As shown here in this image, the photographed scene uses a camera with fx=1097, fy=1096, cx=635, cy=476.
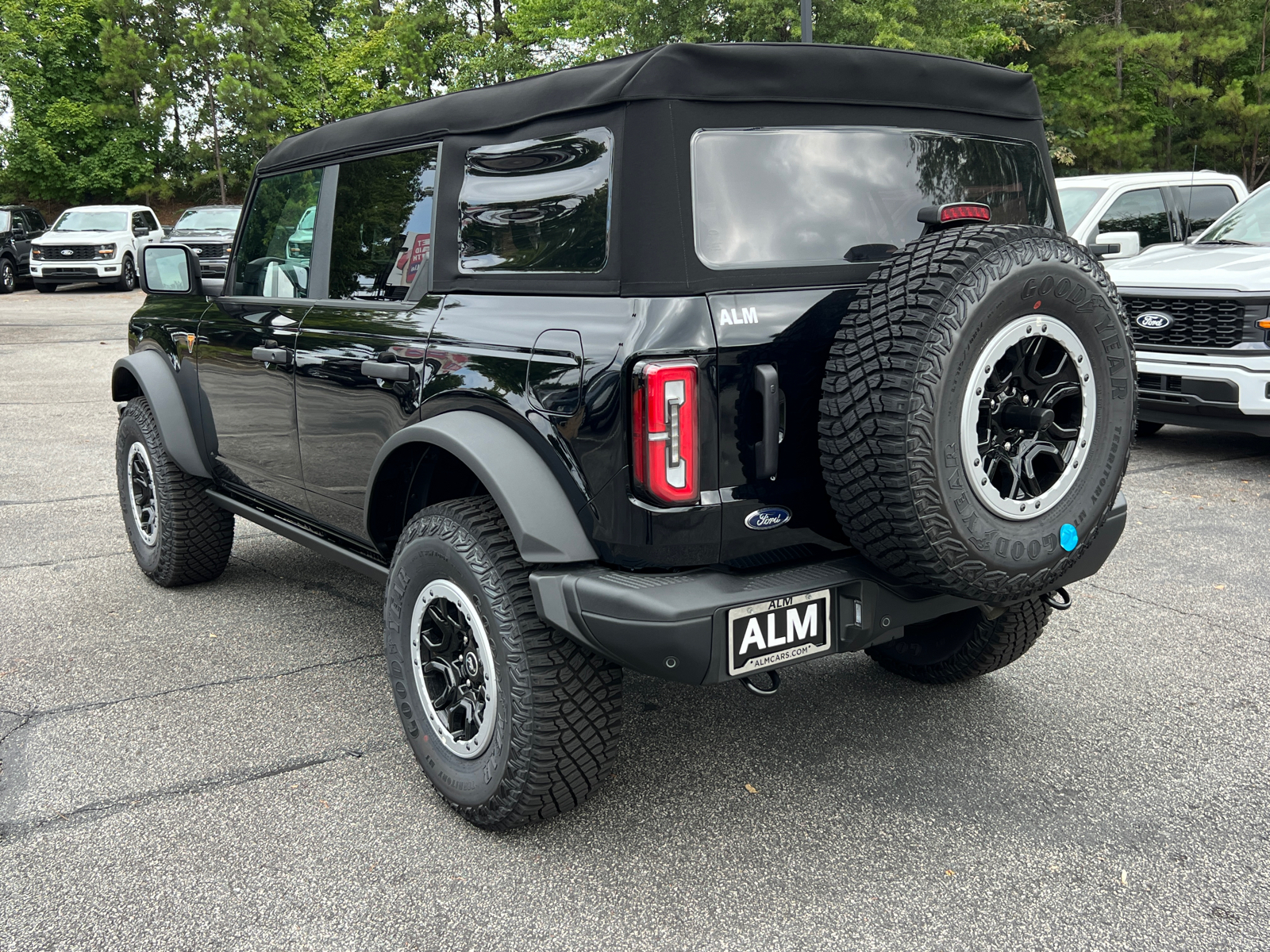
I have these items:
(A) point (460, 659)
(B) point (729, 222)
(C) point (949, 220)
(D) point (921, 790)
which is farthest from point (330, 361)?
(D) point (921, 790)

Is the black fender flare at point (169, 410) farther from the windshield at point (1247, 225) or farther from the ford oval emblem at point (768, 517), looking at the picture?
the windshield at point (1247, 225)

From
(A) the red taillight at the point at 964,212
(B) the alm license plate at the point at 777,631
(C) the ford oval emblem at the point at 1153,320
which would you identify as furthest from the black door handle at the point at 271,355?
(C) the ford oval emblem at the point at 1153,320

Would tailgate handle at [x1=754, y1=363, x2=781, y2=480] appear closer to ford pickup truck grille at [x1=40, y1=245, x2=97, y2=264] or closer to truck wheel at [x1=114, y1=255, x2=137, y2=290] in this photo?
truck wheel at [x1=114, y1=255, x2=137, y2=290]

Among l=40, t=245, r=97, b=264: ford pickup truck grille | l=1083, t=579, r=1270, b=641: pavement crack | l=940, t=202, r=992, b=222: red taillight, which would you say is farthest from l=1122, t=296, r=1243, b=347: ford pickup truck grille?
l=40, t=245, r=97, b=264: ford pickup truck grille

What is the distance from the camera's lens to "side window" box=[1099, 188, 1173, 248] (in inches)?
362

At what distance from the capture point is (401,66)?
35438mm

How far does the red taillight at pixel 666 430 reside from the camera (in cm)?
250

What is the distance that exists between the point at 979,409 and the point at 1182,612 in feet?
8.64

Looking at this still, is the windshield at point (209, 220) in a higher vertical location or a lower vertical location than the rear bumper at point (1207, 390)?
higher

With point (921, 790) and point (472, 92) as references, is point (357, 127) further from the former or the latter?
point (921, 790)

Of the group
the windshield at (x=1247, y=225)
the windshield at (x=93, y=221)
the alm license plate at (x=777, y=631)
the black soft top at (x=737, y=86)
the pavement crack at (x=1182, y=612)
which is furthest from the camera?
the windshield at (x=93, y=221)

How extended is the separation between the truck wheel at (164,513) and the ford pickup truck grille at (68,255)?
21.8 meters

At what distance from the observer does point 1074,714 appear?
368 cm

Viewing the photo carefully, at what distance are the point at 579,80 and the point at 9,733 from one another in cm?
280
